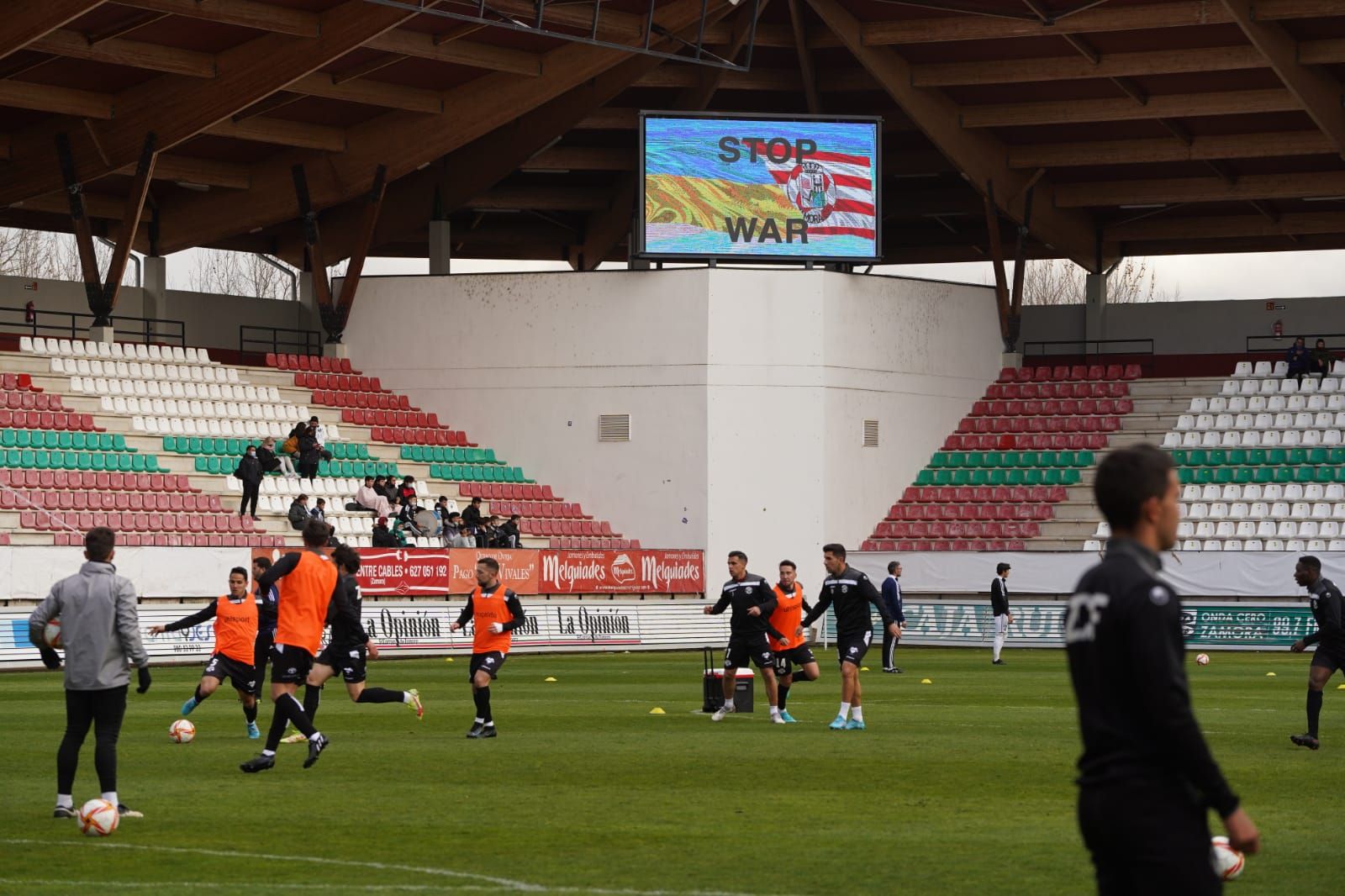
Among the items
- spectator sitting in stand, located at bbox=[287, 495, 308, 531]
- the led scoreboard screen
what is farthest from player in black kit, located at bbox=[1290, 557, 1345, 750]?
the led scoreboard screen

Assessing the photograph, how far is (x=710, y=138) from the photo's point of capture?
4403cm

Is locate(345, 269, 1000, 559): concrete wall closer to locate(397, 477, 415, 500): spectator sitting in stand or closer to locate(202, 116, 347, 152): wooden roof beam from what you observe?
locate(202, 116, 347, 152): wooden roof beam

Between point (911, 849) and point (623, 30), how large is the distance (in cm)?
3162

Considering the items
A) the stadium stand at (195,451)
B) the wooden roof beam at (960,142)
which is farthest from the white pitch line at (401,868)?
the wooden roof beam at (960,142)

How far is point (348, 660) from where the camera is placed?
1794cm

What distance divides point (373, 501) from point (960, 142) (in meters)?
16.9

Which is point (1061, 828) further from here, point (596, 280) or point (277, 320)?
point (277, 320)

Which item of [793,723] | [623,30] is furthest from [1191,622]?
[793,723]

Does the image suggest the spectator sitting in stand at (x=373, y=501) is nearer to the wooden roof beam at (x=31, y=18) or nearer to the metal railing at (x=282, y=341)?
the metal railing at (x=282, y=341)

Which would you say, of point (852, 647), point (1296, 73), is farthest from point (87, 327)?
point (852, 647)

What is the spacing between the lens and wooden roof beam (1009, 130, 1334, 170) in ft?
149

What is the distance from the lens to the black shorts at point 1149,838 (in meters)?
5.25

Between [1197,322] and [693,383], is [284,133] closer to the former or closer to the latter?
[693,383]

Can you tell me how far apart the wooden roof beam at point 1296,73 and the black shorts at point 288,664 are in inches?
1081
